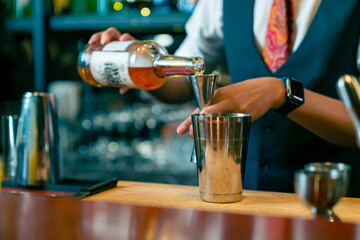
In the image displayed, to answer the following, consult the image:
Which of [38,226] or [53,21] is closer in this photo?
[38,226]

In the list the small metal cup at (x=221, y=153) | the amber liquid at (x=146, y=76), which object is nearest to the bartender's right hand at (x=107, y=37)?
the amber liquid at (x=146, y=76)

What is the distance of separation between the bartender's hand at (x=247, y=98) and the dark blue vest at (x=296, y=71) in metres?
0.31

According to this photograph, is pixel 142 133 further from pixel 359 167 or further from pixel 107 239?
pixel 107 239

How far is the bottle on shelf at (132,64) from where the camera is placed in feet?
3.54

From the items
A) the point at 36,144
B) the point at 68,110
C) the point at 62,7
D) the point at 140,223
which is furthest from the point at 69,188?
the point at 62,7

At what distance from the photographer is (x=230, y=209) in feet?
2.85

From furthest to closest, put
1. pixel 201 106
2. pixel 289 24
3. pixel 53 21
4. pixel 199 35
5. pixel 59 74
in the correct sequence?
1. pixel 59 74
2. pixel 53 21
3. pixel 199 35
4. pixel 289 24
5. pixel 201 106

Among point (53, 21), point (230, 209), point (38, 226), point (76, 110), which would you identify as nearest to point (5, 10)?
point (53, 21)

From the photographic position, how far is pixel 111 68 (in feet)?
3.60

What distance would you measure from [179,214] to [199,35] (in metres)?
1.24

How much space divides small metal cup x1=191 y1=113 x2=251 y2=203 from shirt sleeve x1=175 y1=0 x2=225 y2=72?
745 millimetres

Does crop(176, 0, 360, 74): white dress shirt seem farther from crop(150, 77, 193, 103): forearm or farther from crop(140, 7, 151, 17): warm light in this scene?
crop(140, 7, 151, 17): warm light

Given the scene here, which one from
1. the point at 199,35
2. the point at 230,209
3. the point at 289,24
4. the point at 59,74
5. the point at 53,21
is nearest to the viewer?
the point at 230,209

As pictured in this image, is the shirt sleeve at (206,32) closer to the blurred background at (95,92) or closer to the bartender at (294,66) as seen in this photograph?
the bartender at (294,66)
